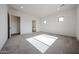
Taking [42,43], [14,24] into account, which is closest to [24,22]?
[14,24]

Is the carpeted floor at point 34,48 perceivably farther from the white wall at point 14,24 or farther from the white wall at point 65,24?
the white wall at point 14,24

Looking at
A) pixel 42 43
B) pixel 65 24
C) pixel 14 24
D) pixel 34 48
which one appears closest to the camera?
pixel 34 48

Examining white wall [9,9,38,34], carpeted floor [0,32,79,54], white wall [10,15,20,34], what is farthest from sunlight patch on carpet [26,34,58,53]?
white wall [10,15,20,34]

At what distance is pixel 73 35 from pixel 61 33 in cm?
121

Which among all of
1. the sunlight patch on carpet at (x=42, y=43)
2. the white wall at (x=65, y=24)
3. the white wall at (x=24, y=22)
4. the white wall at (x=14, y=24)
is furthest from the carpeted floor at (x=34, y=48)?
the white wall at (x=14, y=24)

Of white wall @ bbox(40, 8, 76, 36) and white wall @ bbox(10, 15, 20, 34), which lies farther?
white wall @ bbox(10, 15, 20, 34)

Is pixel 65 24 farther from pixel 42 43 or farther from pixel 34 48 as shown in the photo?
pixel 34 48

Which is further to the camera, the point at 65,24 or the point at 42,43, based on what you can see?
the point at 65,24

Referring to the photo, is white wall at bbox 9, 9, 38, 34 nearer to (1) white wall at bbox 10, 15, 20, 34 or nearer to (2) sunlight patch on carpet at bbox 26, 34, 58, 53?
(1) white wall at bbox 10, 15, 20, 34

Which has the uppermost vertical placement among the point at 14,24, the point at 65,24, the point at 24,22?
the point at 24,22

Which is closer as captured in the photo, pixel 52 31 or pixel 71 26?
pixel 71 26
